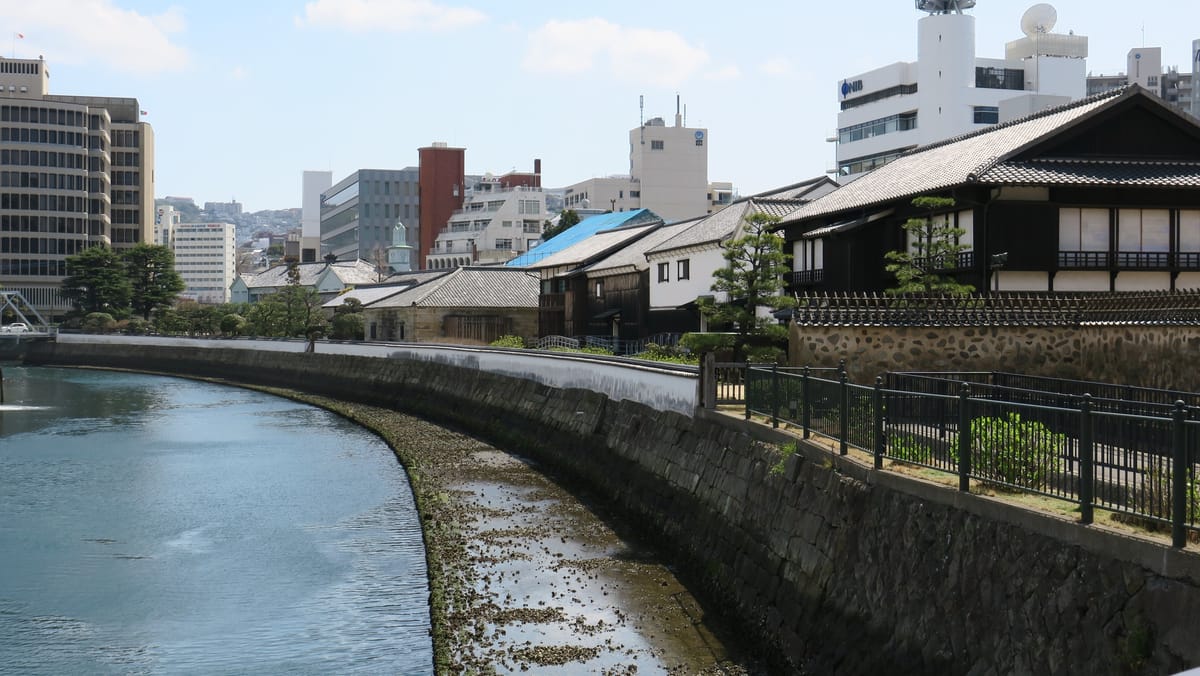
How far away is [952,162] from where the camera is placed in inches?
1516

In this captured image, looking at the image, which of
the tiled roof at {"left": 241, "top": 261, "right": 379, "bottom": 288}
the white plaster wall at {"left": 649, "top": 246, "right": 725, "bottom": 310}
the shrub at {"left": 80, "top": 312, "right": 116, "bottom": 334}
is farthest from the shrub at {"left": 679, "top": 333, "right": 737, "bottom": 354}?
the shrub at {"left": 80, "top": 312, "right": 116, "bottom": 334}

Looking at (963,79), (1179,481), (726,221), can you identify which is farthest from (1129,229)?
(963,79)

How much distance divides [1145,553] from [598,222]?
79938mm

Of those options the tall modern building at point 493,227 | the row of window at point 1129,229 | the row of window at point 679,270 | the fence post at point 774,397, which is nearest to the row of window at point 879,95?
the tall modern building at point 493,227

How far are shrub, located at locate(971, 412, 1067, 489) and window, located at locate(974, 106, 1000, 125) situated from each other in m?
86.2

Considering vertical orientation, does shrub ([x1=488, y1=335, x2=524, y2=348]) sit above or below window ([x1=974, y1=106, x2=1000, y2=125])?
below

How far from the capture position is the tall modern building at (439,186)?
150 meters

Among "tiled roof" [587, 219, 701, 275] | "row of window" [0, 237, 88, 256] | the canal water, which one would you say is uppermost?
"row of window" [0, 237, 88, 256]

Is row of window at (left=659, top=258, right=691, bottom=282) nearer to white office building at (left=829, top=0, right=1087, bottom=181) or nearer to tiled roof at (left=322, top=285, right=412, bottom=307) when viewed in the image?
tiled roof at (left=322, top=285, right=412, bottom=307)

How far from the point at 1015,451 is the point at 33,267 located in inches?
5427

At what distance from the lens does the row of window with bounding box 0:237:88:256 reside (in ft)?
417

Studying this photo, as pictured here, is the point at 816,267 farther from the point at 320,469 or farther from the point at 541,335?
the point at 541,335

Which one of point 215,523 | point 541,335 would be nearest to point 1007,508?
point 215,523

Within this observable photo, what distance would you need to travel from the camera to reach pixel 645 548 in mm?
23469
